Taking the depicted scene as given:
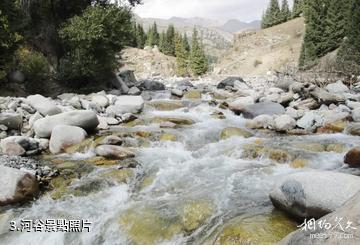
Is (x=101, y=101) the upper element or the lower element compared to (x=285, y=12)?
lower

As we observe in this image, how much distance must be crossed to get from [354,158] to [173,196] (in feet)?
15.6

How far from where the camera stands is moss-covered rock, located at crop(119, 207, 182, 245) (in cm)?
641

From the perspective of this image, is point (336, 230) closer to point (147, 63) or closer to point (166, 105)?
point (166, 105)

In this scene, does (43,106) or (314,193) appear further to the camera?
(43,106)

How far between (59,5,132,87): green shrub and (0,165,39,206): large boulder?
517 inches

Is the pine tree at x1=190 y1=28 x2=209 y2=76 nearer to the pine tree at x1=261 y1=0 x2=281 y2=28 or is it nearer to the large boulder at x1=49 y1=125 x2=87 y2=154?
the pine tree at x1=261 y1=0 x2=281 y2=28

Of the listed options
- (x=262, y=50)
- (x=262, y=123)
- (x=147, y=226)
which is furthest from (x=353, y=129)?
(x=262, y=50)

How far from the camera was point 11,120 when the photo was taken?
12.4 meters

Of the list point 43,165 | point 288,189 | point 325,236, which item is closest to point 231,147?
point 288,189

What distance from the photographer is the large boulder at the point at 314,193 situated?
18.9ft

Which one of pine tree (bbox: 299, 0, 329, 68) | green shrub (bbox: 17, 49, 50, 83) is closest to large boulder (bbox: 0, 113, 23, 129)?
green shrub (bbox: 17, 49, 50, 83)

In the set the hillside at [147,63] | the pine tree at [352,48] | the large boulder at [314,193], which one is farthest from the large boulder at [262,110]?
the hillside at [147,63]

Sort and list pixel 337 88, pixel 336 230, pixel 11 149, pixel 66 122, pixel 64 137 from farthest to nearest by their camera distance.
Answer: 1. pixel 337 88
2. pixel 66 122
3. pixel 64 137
4. pixel 11 149
5. pixel 336 230

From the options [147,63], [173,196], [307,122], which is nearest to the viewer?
[173,196]
